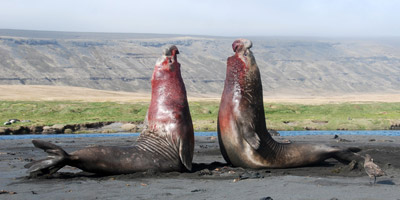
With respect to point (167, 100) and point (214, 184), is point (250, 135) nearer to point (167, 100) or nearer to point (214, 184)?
point (167, 100)

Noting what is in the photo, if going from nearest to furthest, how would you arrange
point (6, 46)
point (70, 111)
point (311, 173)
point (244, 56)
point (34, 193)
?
1. point (34, 193)
2. point (311, 173)
3. point (244, 56)
4. point (70, 111)
5. point (6, 46)

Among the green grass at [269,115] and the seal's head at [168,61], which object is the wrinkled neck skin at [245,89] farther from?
the green grass at [269,115]

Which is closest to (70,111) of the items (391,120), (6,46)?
(391,120)

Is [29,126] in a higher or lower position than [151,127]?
lower

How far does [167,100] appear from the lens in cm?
1327

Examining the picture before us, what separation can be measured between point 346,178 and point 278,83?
178 m

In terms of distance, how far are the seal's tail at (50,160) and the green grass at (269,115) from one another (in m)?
23.5

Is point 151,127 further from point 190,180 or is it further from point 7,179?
point 7,179

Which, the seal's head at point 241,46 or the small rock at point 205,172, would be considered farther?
the seal's head at point 241,46

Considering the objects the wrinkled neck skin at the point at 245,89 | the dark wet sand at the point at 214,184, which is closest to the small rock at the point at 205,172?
the dark wet sand at the point at 214,184

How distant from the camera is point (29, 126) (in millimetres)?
34688

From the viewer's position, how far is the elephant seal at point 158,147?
37.6 feet

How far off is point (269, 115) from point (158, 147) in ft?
105

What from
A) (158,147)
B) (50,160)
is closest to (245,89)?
(158,147)
